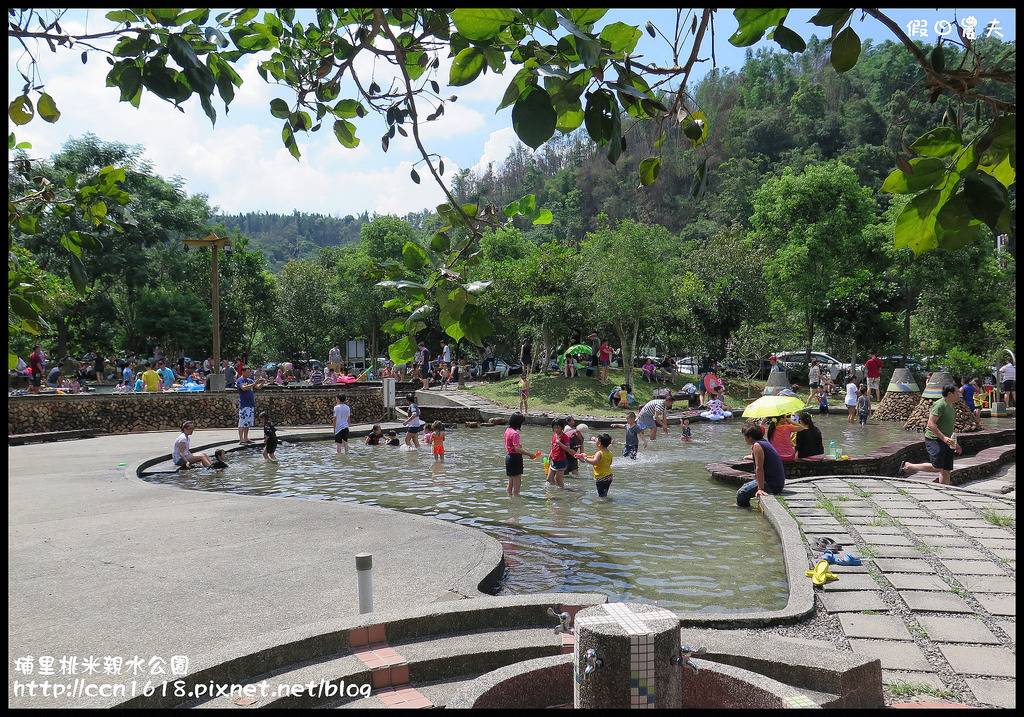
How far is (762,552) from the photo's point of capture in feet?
25.3

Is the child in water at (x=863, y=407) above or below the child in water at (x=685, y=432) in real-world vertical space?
above

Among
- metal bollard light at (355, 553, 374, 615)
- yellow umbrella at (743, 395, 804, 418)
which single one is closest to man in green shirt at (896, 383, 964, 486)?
yellow umbrella at (743, 395, 804, 418)

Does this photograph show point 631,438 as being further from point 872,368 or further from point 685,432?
point 872,368

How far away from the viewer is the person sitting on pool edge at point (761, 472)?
9.80 m

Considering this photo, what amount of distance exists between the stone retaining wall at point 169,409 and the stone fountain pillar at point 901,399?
17.0m

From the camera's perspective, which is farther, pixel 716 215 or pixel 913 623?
pixel 716 215

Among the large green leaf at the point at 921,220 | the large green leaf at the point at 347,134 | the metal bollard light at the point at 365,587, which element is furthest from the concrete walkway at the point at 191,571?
the large green leaf at the point at 921,220

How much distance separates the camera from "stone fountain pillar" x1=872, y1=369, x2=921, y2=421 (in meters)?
20.4

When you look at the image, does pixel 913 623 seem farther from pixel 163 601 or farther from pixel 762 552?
pixel 163 601

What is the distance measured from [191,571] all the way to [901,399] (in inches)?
813

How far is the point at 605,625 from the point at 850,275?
112ft

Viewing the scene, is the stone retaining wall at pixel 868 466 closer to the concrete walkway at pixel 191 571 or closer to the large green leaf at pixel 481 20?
the concrete walkway at pixel 191 571

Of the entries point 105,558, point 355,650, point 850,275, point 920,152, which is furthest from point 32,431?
point 850,275

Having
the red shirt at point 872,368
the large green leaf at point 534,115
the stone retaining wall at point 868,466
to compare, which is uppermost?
the large green leaf at point 534,115
